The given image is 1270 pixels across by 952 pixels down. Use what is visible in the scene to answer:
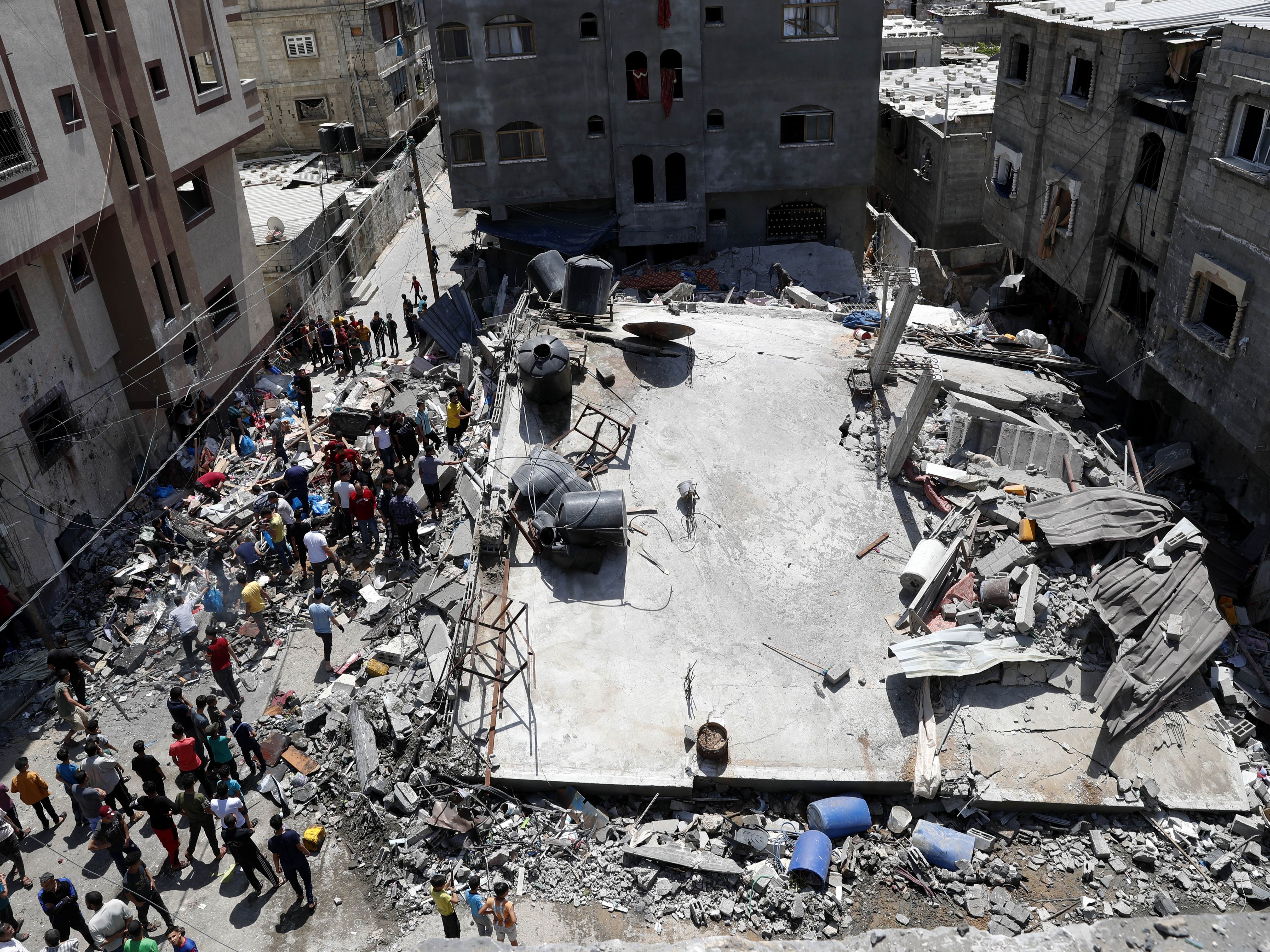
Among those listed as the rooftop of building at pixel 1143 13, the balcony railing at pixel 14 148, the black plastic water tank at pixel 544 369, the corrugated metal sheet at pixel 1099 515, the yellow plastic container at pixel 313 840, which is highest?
the rooftop of building at pixel 1143 13

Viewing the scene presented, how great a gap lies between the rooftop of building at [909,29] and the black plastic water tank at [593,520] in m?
35.2

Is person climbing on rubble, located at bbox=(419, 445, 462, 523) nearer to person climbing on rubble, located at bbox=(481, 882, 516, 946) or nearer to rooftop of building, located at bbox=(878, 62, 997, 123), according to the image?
person climbing on rubble, located at bbox=(481, 882, 516, 946)

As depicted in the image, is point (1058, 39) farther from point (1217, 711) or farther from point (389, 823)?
point (389, 823)

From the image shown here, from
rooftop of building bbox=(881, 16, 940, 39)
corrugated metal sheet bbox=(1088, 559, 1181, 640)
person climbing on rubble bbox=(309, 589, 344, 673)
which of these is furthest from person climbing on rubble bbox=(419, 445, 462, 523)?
rooftop of building bbox=(881, 16, 940, 39)

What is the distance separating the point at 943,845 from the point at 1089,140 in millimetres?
18985

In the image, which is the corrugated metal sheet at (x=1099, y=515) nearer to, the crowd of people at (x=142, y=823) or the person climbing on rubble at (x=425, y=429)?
the crowd of people at (x=142, y=823)

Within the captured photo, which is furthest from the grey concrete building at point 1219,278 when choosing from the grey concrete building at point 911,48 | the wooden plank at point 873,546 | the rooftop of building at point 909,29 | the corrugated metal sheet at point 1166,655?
the grey concrete building at point 911,48

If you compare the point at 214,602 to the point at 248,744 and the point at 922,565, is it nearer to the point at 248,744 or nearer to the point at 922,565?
the point at 248,744

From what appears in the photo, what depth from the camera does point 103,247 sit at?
1955 cm

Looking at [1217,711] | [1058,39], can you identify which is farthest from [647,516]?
[1058,39]

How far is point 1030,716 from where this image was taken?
514 inches

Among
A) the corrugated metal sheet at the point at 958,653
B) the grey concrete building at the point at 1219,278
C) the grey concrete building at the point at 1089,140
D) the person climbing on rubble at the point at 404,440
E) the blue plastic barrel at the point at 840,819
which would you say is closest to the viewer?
the blue plastic barrel at the point at 840,819

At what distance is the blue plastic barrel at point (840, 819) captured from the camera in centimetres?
1195

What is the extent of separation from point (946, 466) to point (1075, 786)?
21.7 feet
